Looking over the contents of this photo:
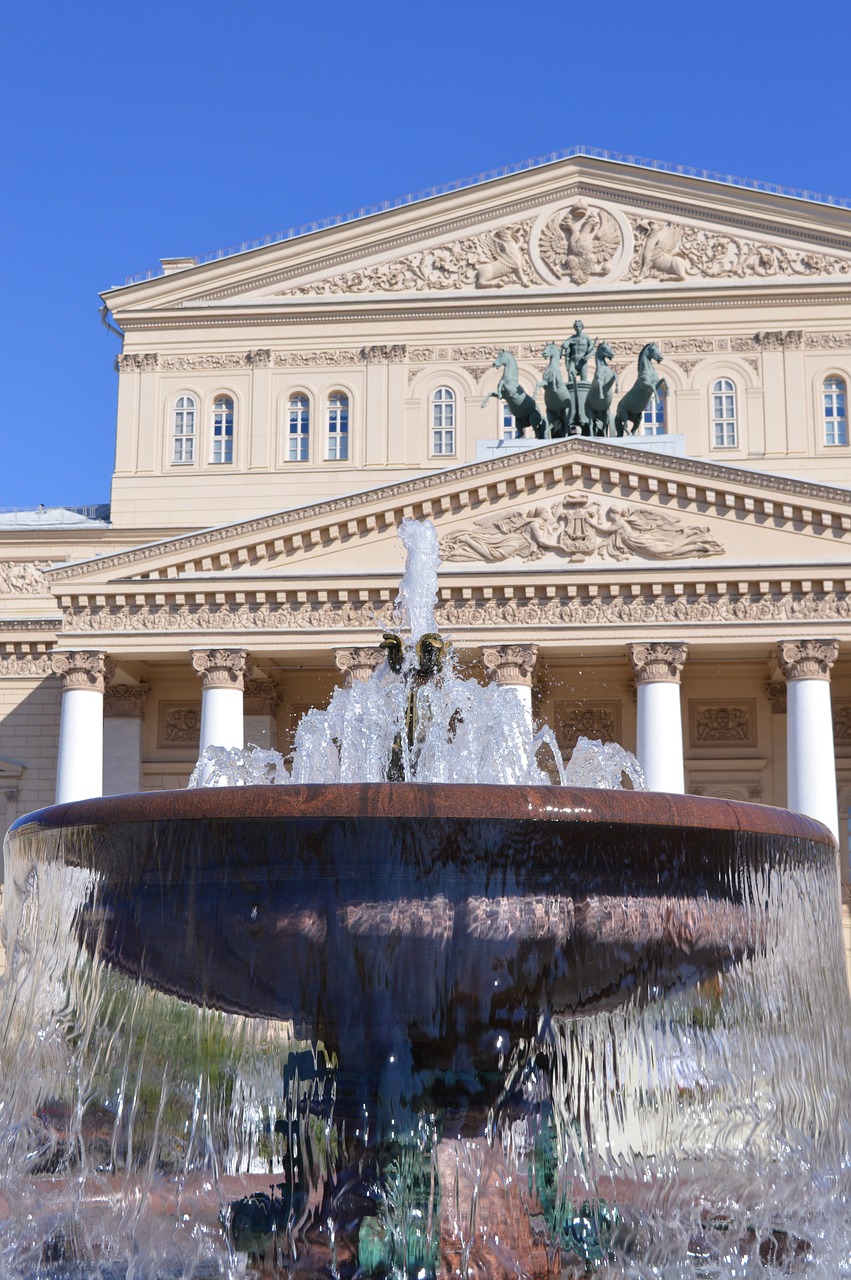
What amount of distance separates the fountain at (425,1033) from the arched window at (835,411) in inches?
1197

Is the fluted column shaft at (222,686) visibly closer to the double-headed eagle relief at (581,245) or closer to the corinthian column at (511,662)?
the corinthian column at (511,662)

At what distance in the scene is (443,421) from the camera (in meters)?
38.8

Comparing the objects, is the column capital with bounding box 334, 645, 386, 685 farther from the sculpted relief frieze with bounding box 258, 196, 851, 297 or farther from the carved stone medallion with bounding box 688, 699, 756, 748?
the sculpted relief frieze with bounding box 258, 196, 851, 297

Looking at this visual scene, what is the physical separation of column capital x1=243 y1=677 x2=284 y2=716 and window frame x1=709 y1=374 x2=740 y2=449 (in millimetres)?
11563

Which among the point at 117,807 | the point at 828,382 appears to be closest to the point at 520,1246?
the point at 117,807

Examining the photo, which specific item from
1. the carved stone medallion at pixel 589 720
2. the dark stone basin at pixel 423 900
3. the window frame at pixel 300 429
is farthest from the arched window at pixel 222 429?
the dark stone basin at pixel 423 900

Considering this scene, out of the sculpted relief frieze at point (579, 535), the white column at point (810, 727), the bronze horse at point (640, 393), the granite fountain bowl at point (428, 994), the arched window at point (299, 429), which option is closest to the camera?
the granite fountain bowl at point (428, 994)

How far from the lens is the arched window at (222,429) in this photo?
39438 millimetres

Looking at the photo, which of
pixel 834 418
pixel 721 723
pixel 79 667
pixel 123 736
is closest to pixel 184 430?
pixel 123 736

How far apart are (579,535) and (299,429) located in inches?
446

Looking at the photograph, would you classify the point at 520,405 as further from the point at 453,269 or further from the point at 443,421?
the point at 453,269

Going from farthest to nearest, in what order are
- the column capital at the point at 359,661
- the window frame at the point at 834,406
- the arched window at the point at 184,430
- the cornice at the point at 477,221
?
1. the arched window at the point at 184,430
2. the cornice at the point at 477,221
3. the window frame at the point at 834,406
4. the column capital at the point at 359,661

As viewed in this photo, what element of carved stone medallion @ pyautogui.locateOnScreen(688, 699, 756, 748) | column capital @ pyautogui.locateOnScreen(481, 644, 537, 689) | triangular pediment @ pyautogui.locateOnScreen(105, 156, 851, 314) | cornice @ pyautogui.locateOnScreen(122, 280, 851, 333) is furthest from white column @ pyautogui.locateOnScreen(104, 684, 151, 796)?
triangular pediment @ pyautogui.locateOnScreen(105, 156, 851, 314)

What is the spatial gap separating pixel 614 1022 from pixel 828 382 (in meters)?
32.1
